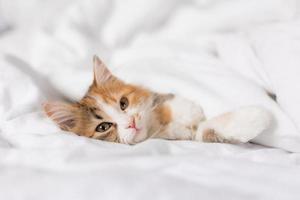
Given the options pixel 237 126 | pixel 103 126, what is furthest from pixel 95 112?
pixel 237 126

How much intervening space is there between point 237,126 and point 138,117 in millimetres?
252

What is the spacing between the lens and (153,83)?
1.28 metres

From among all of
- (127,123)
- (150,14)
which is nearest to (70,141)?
(127,123)

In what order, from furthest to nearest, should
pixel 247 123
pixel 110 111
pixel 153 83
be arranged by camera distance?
1. pixel 153 83
2. pixel 110 111
3. pixel 247 123

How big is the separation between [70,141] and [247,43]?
642 millimetres

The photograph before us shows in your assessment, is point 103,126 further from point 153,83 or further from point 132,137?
point 153,83

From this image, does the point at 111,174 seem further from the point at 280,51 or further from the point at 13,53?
the point at 13,53

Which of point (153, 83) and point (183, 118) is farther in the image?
point (153, 83)

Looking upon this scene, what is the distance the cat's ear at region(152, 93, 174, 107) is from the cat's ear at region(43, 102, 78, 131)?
8.6 inches

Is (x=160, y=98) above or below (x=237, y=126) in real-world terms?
above

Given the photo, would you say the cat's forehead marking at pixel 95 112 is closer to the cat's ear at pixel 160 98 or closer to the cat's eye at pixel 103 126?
the cat's eye at pixel 103 126

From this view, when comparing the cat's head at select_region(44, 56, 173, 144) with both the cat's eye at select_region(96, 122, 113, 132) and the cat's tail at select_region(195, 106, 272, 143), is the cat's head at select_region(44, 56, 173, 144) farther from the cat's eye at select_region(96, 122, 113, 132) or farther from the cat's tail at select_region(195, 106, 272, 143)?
the cat's tail at select_region(195, 106, 272, 143)

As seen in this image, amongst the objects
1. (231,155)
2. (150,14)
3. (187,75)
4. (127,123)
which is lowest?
(231,155)

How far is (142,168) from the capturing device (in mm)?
829
